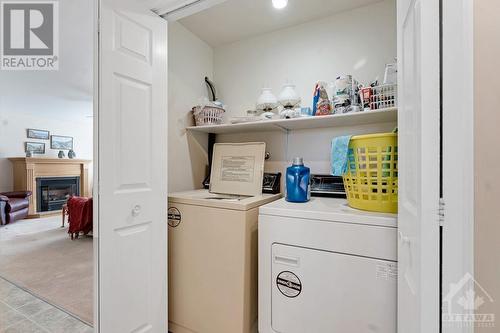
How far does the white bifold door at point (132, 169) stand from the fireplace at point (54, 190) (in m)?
6.25

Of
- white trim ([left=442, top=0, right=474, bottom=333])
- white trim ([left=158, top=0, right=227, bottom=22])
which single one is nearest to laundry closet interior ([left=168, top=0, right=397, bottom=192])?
white trim ([left=158, top=0, right=227, bottom=22])

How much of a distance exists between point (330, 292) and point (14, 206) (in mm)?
6528

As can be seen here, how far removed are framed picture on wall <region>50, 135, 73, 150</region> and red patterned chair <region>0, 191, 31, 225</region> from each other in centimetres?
160

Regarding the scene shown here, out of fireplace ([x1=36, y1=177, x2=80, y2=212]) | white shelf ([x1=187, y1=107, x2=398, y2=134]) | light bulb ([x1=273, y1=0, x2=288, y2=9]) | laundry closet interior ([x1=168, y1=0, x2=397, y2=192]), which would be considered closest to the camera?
white shelf ([x1=187, y1=107, x2=398, y2=134])

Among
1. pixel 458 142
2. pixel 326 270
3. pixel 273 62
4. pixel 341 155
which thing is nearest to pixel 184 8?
pixel 273 62

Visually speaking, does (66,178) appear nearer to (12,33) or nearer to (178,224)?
(12,33)

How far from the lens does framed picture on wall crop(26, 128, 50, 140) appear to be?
5965mm

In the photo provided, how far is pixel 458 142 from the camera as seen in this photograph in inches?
20.4

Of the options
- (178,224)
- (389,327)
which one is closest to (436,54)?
(389,327)

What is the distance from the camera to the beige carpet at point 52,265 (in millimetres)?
2145

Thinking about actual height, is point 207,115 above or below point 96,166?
above

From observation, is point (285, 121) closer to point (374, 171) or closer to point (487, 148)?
point (374, 171)

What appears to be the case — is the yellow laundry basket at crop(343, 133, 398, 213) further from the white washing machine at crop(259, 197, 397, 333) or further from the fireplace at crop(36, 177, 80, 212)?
the fireplace at crop(36, 177, 80, 212)

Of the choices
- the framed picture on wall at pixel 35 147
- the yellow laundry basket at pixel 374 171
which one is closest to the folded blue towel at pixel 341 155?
the yellow laundry basket at pixel 374 171
